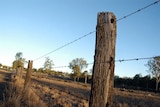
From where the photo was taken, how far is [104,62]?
4480mm

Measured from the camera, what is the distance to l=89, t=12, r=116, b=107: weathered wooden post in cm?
434

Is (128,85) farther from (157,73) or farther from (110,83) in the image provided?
(110,83)

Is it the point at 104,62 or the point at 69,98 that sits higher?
the point at 104,62

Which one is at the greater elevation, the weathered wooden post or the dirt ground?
the weathered wooden post

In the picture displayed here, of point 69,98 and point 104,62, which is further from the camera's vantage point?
point 69,98

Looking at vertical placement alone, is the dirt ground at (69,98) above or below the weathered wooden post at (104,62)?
below

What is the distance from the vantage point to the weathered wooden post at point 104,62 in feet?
14.3

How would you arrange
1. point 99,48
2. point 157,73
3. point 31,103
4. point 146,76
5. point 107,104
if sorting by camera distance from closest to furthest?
1. point 107,104
2. point 99,48
3. point 31,103
4. point 157,73
5. point 146,76

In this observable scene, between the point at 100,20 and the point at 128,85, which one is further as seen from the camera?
the point at 128,85

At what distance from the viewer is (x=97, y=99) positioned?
14.4 ft

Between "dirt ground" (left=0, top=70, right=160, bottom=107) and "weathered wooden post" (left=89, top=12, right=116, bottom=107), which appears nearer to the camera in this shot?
"weathered wooden post" (left=89, top=12, right=116, bottom=107)

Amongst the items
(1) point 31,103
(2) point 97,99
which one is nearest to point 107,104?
(2) point 97,99

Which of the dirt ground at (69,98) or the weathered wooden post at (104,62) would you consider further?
the dirt ground at (69,98)

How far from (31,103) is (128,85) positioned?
64748mm
